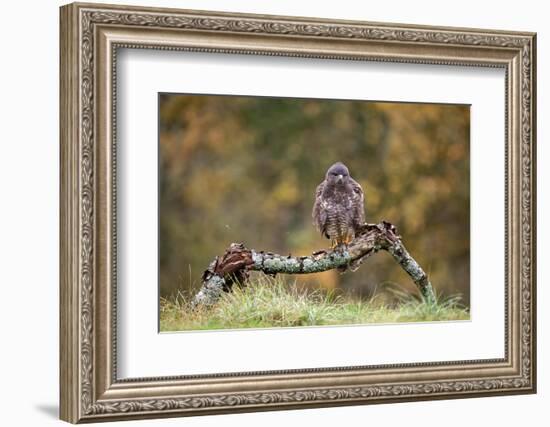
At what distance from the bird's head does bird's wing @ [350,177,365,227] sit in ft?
0.21

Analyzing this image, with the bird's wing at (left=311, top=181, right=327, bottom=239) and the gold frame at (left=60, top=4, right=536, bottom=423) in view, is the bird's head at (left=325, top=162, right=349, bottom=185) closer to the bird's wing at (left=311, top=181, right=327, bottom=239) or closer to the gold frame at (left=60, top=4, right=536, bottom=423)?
the bird's wing at (left=311, top=181, right=327, bottom=239)

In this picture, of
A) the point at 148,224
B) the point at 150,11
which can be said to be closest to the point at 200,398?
the point at 148,224

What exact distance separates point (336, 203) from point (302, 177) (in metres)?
0.21

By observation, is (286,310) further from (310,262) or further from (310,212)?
(310,212)

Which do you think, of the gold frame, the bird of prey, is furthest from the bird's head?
the gold frame

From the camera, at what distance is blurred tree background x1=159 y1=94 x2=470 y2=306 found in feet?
17.6

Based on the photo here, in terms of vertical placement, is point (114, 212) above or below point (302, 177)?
below

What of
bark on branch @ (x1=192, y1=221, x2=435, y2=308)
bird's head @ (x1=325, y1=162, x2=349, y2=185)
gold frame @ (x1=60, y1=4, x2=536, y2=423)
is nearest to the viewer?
gold frame @ (x1=60, y1=4, x2=536, y2=423)

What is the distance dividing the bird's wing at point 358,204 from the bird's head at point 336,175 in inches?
2.5

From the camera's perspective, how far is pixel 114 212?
16.8 feet

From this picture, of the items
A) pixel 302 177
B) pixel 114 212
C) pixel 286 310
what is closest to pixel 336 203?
pixel 302 177

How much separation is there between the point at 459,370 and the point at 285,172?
1.23 meters

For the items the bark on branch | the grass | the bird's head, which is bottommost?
the grass

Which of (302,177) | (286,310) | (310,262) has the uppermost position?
(302,177)
